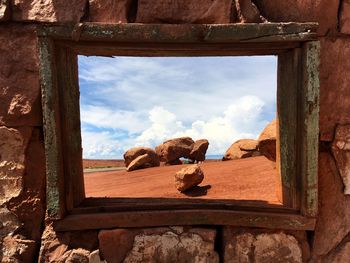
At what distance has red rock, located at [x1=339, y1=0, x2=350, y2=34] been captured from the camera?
2.21m

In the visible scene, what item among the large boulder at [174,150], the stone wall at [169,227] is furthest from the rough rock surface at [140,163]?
the stone wall at [169,227]

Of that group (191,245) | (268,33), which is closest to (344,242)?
(191,245)

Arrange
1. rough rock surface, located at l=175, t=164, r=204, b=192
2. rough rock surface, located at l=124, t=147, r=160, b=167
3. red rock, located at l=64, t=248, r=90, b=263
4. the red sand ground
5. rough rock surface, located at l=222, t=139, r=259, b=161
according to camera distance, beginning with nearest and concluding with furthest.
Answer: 1. red rock, located at l=64, t=248, r=90, b=263
2. the red sand ground
3. rough rock surface, located at l=175, t=164, r=204, b=192
4. rough rock surface, located at l=222, t=139, r=259, b=161
5. rough rock surface, located at l=124, t=147, r=160, b=167

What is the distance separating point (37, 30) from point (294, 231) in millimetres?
2067

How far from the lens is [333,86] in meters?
2.21

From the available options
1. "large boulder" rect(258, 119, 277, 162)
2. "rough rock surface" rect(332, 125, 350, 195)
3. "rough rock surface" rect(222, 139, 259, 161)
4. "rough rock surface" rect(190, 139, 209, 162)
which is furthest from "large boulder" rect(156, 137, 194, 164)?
"rough rock surface" rect(332, 125, 350, 195)

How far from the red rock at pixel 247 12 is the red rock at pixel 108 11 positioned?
2.37 ft

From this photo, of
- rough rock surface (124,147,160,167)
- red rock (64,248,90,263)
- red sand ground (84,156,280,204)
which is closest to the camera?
red rock (64,248,90,263)

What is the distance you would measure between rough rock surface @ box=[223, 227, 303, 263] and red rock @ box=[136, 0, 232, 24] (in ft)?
4.58

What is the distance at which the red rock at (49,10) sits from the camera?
2.16 m

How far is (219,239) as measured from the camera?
229 cm

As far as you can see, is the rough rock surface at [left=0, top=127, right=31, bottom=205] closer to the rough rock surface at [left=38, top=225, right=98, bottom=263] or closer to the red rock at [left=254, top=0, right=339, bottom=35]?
the rough rock surface at [left=38, top=225, right=98, bottom=263]

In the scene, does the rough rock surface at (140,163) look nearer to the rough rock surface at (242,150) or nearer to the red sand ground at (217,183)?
the red sand ground at (217,183)

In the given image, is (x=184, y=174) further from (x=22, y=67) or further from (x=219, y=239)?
(x=22, y=67)
